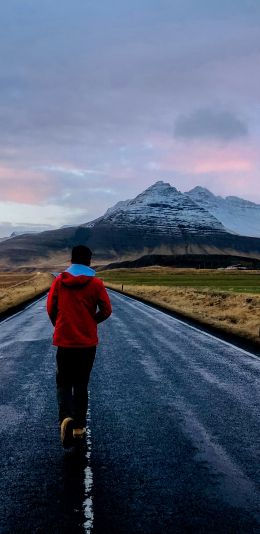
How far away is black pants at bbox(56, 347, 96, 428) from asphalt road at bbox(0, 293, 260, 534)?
1.54 feet

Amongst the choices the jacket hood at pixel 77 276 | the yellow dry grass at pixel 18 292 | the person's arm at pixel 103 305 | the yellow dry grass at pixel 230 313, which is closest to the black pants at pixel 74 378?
the person's arm at pixel 103 305

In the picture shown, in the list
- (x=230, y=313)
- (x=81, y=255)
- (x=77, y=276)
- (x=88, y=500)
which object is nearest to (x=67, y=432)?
(x=88, y=500)

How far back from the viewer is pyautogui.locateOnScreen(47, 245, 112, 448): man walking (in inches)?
238

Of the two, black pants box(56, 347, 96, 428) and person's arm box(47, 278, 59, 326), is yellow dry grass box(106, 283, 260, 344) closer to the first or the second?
black pants box(56, 347, 96, 428)

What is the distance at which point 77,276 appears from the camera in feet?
20.0

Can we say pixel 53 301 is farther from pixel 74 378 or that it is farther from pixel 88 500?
pixel 88 500

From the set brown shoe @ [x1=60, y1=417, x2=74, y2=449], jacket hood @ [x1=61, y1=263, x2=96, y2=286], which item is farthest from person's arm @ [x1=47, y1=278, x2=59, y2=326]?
brown shoe @ [x1=60, y1=417, x2=74, y2=449]

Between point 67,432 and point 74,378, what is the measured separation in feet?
2.07

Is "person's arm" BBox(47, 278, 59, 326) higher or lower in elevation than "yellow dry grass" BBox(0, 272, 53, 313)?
higher

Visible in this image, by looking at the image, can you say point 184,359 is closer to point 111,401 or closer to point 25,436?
point 111,401

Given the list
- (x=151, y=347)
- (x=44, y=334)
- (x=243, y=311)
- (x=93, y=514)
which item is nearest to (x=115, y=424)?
(x=93, y=514)

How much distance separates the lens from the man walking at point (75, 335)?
6039 mm

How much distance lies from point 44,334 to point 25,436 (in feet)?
38.7

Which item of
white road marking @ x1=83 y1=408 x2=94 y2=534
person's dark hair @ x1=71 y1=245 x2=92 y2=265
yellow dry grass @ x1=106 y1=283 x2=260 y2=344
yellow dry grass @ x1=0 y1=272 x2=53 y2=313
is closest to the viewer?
white road marking @ x1=83 y1=408 x2=94 y2=534
